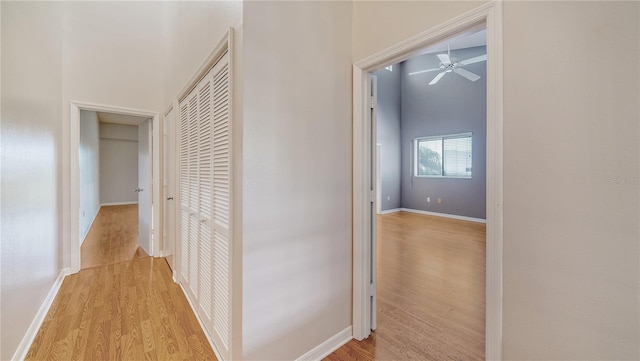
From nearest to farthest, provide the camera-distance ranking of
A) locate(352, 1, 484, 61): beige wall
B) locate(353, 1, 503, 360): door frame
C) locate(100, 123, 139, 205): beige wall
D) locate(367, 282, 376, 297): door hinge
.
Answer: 1. locate(353, 1, 503, 360): door frame
2. locate(352, 1, 484, 61): beige wall
3. locate(367, 282, 376, 297): door hinge
4. locate(100, 123, 139, 205): beige wall

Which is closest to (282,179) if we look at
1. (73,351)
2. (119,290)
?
(73,351)

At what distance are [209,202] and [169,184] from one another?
5.77ft

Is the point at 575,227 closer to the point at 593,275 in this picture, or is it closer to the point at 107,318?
the point at 593,275

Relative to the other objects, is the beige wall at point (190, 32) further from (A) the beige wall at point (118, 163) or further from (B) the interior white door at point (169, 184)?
(A) the beige wall at point (118, 163)

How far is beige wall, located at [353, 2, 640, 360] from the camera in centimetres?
86

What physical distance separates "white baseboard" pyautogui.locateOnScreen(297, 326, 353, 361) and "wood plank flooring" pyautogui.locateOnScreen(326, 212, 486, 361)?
0.03m

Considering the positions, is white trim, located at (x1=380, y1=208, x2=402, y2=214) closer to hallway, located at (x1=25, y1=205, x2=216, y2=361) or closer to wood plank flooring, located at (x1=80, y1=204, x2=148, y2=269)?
hallway, located at (x1=25, y1=205, x2=216, y2=361)

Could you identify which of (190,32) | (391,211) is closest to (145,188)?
(190,32)

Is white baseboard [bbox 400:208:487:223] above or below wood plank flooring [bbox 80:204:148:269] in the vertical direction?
above

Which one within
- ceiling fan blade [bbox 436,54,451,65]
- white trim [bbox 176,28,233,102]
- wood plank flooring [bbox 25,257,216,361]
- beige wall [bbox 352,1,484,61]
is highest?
ceiling fan blade [bbox 436,54,451,65]

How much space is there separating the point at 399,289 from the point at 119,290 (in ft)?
9.34

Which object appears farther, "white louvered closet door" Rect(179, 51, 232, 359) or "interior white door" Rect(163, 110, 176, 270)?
"interior white door" Rect(163, 110, 176, 270)

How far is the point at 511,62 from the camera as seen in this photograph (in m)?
1.09

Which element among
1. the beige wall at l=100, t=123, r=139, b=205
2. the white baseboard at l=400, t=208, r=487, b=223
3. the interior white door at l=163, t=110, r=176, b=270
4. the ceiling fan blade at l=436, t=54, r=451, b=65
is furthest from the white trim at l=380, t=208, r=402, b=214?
the beige wall at l=100, t=123, r=139, b=205
